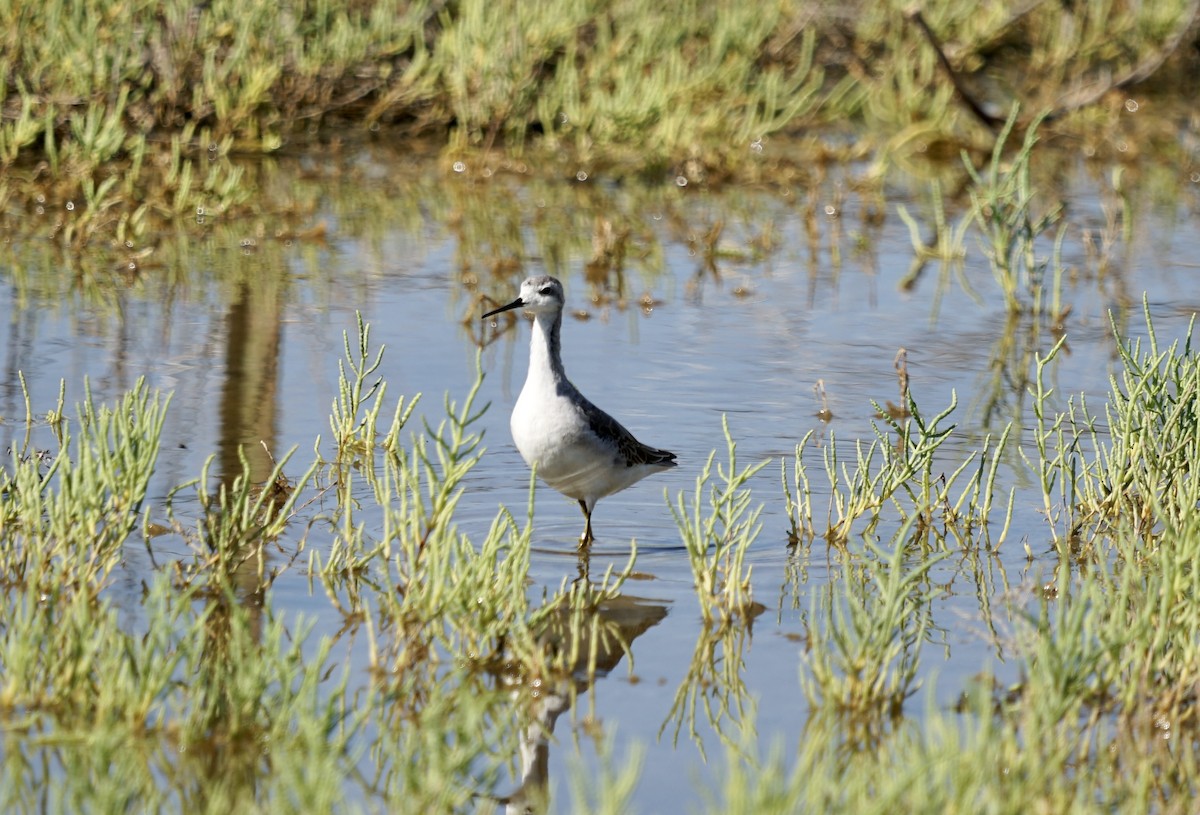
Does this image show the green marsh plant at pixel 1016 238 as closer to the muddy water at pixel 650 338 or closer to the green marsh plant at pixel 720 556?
the muddy water at pixel 650 338

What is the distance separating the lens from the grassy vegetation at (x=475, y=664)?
14.6 ft

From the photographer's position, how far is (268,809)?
13.9 feet

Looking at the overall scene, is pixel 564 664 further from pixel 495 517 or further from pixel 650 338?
pixel 650 338

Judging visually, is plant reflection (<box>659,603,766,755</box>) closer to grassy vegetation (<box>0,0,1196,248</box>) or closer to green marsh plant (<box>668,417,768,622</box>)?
green marsh plant (<box>668,417,768,622</box>)

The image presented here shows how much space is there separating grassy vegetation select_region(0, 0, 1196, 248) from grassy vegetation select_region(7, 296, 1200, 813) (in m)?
5.56

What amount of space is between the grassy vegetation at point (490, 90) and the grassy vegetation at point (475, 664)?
556 centimetres

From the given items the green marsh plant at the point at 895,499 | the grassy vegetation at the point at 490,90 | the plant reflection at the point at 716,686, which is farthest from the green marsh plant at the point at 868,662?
the grassy vegetation at the point at 490,90

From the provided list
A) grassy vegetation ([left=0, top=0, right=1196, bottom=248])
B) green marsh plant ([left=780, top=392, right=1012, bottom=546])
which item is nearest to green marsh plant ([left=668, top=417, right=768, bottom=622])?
green marsh plant ([left=780, top=392, right=1012, bottom=546])

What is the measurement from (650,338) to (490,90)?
16.5ft

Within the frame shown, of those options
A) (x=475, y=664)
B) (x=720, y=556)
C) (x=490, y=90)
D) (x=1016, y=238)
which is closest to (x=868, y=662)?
(x=720, y=556)

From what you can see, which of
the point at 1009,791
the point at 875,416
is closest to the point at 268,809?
the point at 1009,791

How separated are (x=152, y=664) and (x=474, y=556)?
110 centimetres

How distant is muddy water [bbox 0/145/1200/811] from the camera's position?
6.21 meters

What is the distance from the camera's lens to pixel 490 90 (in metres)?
14.6
